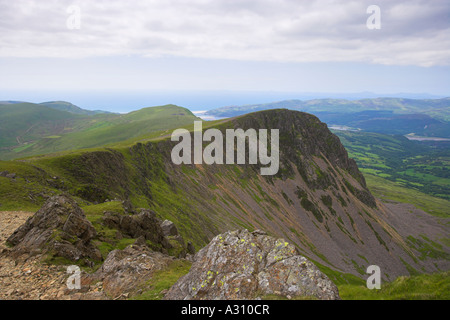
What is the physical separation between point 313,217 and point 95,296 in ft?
471

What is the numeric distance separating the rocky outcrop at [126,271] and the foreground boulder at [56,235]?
4024mm

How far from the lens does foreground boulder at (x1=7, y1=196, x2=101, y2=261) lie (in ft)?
76.9

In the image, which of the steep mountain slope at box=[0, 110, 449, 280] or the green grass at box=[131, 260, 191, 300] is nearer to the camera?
the green grass at box=[131, 260, 191, 300]

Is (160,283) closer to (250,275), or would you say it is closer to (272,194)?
(250,275)

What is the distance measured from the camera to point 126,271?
21547 millimetres

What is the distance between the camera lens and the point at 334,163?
18938cm
